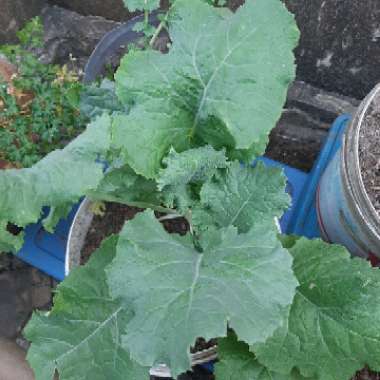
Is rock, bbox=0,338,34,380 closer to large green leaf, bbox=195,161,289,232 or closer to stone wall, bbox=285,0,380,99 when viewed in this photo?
large green leaf, bbox=195,161,289,232

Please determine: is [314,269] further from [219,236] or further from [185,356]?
[185,356]

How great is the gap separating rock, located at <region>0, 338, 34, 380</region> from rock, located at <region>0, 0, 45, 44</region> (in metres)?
0.85

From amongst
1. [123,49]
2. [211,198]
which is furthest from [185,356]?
[123,49]

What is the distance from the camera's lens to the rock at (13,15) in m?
1.64

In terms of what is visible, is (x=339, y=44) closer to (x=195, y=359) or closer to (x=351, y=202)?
(x=351, y=202)

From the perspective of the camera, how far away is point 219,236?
0.94 metres

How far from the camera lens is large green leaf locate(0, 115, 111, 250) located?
857mm

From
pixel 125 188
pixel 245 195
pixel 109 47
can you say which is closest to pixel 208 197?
pixel 245 195

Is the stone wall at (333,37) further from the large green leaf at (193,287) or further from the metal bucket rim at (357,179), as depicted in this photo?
the large green leaf at (193,287)

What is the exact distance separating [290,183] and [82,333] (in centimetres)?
72

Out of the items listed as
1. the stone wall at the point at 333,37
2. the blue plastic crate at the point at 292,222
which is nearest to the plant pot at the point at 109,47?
the stone wall at the point at 333,37

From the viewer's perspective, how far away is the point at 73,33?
5.84 ft

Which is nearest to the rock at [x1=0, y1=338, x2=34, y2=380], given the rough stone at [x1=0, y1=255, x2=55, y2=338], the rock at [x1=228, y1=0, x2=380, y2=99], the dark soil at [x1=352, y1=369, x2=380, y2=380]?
the rough stone at [x1=0, y1=255, x2=55, y2=338]

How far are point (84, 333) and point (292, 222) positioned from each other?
0.67 meters
